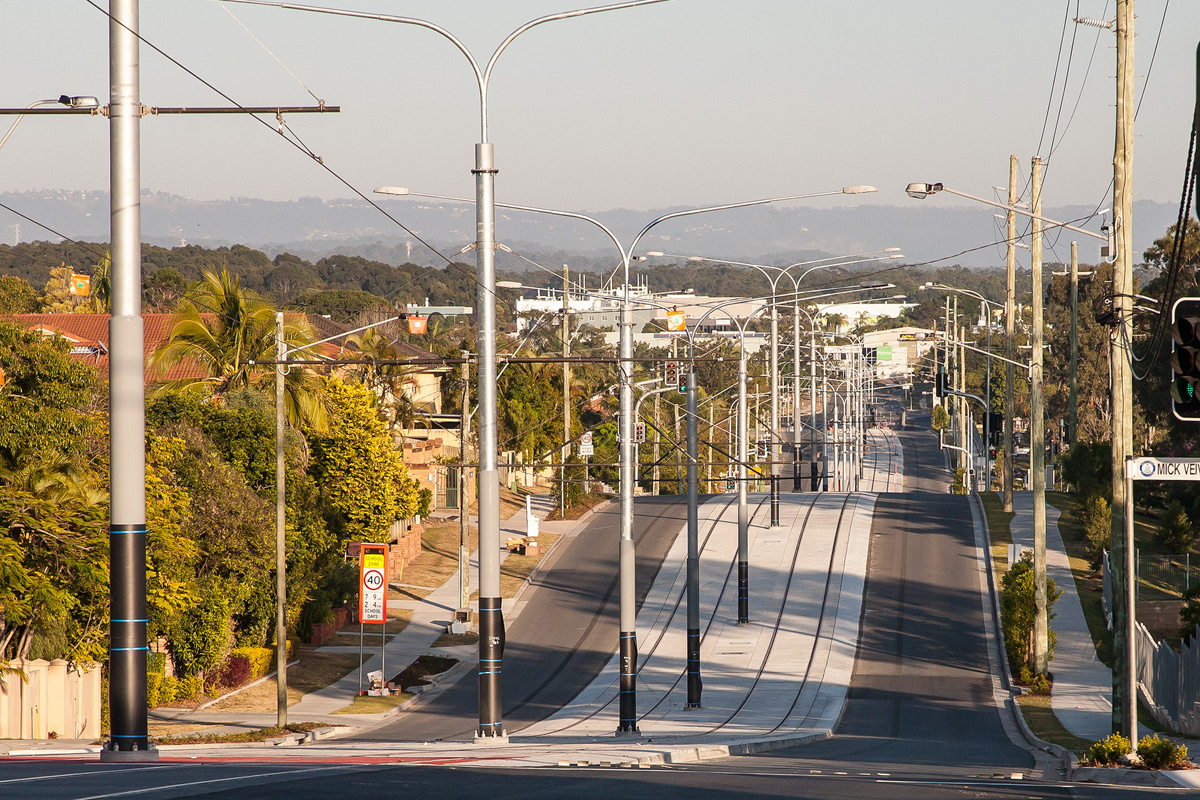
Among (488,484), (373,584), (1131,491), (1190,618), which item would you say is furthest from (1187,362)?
(373,584)

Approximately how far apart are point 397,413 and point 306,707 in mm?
32552

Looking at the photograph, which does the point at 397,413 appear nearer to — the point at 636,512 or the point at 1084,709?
the point at 636,512

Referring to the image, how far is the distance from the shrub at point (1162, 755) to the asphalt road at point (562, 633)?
16621 millimetres

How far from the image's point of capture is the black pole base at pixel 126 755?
46.8ft

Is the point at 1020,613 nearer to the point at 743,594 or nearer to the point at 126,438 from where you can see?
the point at 743,594

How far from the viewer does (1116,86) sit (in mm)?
25422

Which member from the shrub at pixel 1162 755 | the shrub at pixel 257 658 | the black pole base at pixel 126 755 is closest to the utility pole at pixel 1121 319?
the shrub at pixel 1162 755

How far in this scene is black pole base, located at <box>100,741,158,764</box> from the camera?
1427cm

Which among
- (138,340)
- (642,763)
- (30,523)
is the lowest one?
(642,763)

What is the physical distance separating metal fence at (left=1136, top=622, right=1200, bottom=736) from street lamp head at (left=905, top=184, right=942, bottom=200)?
35.2ft

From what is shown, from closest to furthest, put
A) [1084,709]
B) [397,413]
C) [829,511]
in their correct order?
1. [1084,709]
2. [829,511]
3. [397,413]

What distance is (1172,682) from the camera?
2905 centimetres

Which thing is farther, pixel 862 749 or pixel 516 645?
pixel 516 645

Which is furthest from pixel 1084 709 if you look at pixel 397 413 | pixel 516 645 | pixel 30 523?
pixel 397 413
